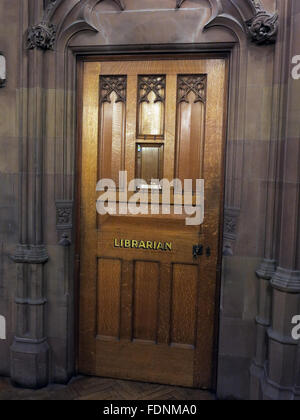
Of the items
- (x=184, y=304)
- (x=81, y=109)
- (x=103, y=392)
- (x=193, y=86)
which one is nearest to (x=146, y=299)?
(x=184, y=304)

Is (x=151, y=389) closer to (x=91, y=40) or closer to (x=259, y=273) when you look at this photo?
(x=259, y=273)

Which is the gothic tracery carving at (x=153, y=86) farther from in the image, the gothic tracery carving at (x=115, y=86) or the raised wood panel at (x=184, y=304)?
the raised wood panel at (x=184, y=304)

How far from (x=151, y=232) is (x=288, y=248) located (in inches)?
40.7

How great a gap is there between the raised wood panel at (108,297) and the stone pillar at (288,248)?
48.2 inches

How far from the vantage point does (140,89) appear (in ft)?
9.22

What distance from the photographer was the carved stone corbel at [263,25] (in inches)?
94.2

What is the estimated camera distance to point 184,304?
288 cm

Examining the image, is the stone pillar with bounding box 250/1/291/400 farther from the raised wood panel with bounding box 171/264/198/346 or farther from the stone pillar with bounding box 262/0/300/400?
the raised wood panel with bounding box 171/264/198/346

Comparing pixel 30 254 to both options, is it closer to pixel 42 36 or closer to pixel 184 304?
pixel 184 304

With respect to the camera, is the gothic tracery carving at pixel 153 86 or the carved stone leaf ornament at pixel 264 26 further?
the gothic tracery carving at pixel 153 86

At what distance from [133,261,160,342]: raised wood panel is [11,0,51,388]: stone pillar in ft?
2.46

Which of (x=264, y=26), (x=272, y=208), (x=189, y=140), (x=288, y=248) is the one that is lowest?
(x=288, y=248)

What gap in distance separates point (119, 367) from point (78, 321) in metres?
0.52

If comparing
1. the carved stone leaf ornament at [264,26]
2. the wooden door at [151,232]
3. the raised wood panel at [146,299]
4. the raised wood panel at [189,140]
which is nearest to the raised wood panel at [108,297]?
the wooden door at [151,232]
